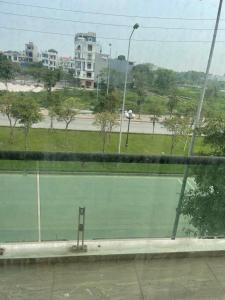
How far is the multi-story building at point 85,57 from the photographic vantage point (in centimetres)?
292

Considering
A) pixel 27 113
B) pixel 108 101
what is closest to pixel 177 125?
pixel 108 101

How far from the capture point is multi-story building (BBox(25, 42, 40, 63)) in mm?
2505

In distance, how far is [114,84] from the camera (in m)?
3.47

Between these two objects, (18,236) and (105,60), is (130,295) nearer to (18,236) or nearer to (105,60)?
(18,236)

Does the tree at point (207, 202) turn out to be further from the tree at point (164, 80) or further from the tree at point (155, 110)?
the tree at point (155, 110)

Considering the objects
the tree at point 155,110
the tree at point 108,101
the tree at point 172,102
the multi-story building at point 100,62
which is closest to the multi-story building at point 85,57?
the multi-story building at point 100,62

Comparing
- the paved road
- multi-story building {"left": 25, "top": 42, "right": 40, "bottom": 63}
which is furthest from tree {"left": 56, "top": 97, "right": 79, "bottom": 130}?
multi-story building {"left": 25, "top": 42, "right": 40, "bottom": 63}

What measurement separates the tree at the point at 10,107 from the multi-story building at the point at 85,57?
2.24 ft

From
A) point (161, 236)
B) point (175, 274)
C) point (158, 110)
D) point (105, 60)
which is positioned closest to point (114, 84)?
point (105, 60)

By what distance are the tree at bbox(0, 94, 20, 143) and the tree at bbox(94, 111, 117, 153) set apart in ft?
3.30

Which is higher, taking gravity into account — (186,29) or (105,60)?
(186,29)

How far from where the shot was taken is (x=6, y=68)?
243 centimetres

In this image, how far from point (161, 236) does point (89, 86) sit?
1.92 meters

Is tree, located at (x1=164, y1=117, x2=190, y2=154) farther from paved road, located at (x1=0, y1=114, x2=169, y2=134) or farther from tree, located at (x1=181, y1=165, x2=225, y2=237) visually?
tree, located at (x1=181, y1=165, x2=225, y2=237)
